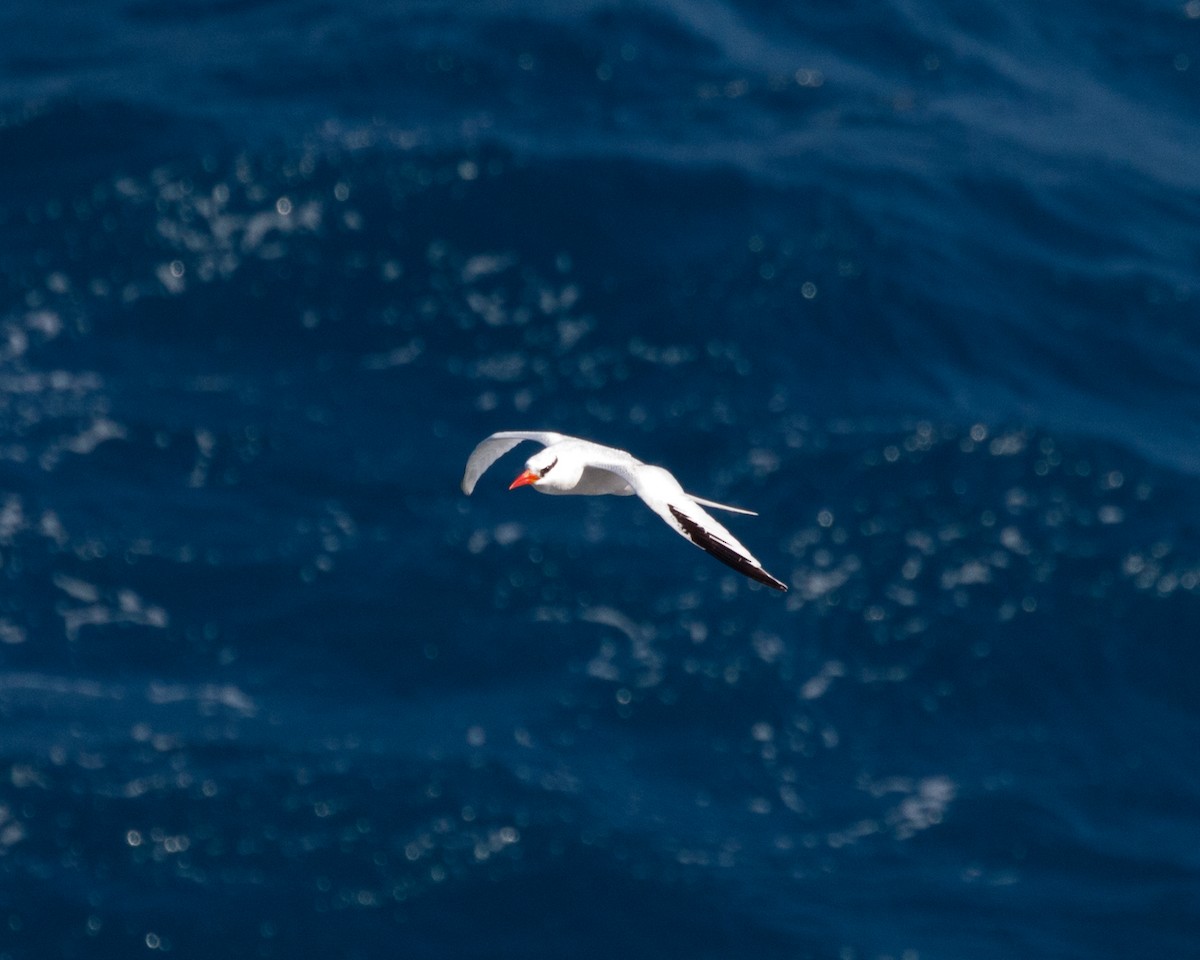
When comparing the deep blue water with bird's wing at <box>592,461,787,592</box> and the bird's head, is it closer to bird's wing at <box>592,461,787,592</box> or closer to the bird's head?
the bird's head

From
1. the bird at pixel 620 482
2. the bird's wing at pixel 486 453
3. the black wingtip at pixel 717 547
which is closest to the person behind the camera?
the black wingtip at pixel 717 547

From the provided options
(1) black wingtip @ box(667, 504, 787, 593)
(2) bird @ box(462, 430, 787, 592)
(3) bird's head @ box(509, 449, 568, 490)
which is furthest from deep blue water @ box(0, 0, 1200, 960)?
(1) black wingtip @ box(667, 504, 787, 593)

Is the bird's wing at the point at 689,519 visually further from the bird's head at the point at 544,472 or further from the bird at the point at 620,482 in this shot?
the bird's head at the point at 544,472

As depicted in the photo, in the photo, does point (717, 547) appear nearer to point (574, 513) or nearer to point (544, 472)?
point (544, 472)

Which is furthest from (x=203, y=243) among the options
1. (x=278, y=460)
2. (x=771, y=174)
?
(x=771, y=174)

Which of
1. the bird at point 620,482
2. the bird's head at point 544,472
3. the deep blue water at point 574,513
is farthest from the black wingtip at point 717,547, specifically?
the deep blue water at point 574,513

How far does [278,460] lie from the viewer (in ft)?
108

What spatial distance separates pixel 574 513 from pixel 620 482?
1540cm

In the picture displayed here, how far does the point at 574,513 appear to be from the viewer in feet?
107

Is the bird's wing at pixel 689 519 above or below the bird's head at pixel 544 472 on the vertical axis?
below

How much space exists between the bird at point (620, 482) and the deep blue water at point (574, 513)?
486 inches

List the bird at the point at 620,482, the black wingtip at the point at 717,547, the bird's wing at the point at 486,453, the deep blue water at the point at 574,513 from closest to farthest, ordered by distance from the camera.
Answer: the black wingtip at the point at 717,547
the bird at the point at 620,482
the bird's wing at the point at 486,453
the deep blue water at the point at 574,513

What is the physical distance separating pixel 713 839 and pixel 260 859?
24.7ft

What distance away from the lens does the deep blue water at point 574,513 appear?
28234 millimetres
